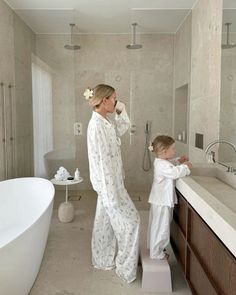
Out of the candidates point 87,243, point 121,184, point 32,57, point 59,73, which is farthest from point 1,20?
point 87,243

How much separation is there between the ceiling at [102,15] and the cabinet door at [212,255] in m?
2.67

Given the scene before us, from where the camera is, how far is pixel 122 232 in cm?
230

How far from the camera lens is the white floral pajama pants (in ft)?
7.46

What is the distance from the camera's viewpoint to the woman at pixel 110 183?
222 centimetres

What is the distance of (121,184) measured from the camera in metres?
2.37

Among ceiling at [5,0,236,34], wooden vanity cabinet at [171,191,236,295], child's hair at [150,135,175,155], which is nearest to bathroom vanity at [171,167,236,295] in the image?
wooden vanity cabinet at [171,191,236,295]

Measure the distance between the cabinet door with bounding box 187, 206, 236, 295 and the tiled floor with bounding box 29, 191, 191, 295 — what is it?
2.32 ft

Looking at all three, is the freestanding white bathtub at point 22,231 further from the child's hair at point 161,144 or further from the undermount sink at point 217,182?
the undermount sink at point 217,182

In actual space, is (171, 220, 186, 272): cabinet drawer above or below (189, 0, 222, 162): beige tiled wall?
below

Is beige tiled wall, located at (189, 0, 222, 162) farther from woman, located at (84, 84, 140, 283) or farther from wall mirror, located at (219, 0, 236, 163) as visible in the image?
woman, located at (84, 84, 140, 283)

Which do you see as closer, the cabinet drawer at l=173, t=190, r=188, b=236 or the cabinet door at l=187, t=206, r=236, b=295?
the cabinet door at l=187, t=206, r=236, b=295

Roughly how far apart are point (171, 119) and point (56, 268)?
2.50 meters

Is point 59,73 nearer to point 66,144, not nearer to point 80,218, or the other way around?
point 66,144

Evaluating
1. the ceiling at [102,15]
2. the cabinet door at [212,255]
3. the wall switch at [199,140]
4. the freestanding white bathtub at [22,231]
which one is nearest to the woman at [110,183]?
the freestanding white bathtub at [22,231]
